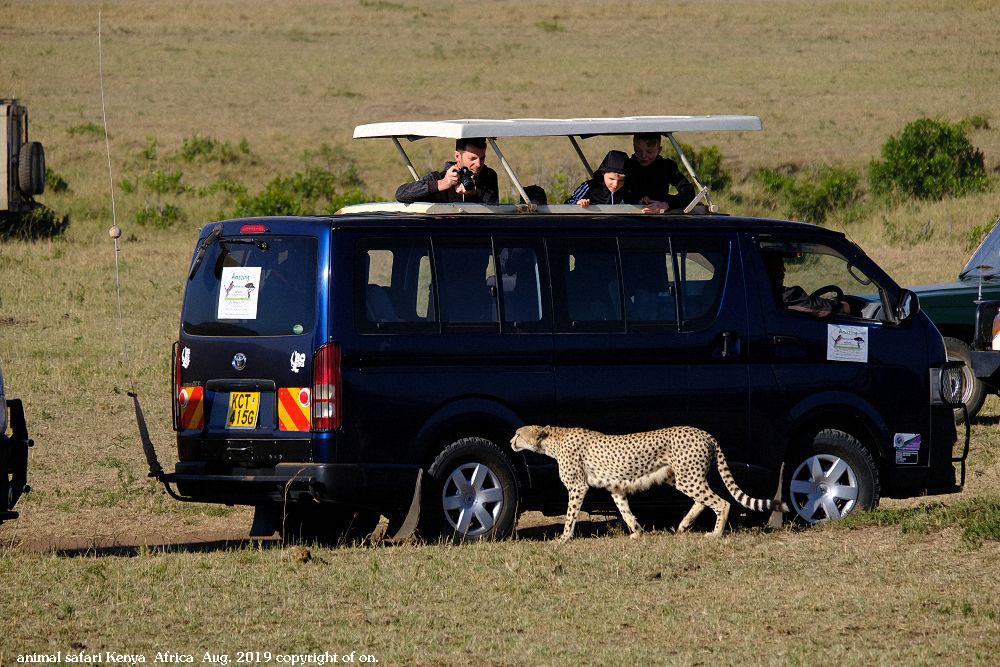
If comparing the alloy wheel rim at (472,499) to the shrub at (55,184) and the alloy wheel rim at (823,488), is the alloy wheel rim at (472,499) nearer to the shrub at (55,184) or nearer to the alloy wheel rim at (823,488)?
the alloy wheel rim at (823,488)

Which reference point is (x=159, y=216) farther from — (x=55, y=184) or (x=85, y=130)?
(x=85, y=130)

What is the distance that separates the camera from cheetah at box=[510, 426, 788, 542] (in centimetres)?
901

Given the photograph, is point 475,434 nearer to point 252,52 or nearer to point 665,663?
point 665,663

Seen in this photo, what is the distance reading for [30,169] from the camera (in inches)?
452

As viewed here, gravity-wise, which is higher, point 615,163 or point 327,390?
point 615,163

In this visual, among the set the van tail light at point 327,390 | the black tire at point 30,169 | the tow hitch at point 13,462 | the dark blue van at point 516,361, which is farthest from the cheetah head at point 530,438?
the black tire at point 30,169

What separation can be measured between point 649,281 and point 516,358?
95 centimetres

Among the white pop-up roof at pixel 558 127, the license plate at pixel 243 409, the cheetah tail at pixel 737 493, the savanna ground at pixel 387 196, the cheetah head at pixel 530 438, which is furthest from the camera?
the white pop-up roof at pixel 558 127

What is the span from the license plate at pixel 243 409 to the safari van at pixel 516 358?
0.05 ft

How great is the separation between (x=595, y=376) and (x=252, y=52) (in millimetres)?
53206

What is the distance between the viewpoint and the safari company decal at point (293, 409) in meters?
8.69

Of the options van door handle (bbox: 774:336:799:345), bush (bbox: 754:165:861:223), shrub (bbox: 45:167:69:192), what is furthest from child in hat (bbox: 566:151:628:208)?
shrub (bbox: 45:167:69:192)

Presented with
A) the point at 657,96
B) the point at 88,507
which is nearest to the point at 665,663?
the point at 88,507

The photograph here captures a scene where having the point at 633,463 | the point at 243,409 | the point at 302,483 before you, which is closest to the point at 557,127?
the point at 633,463
